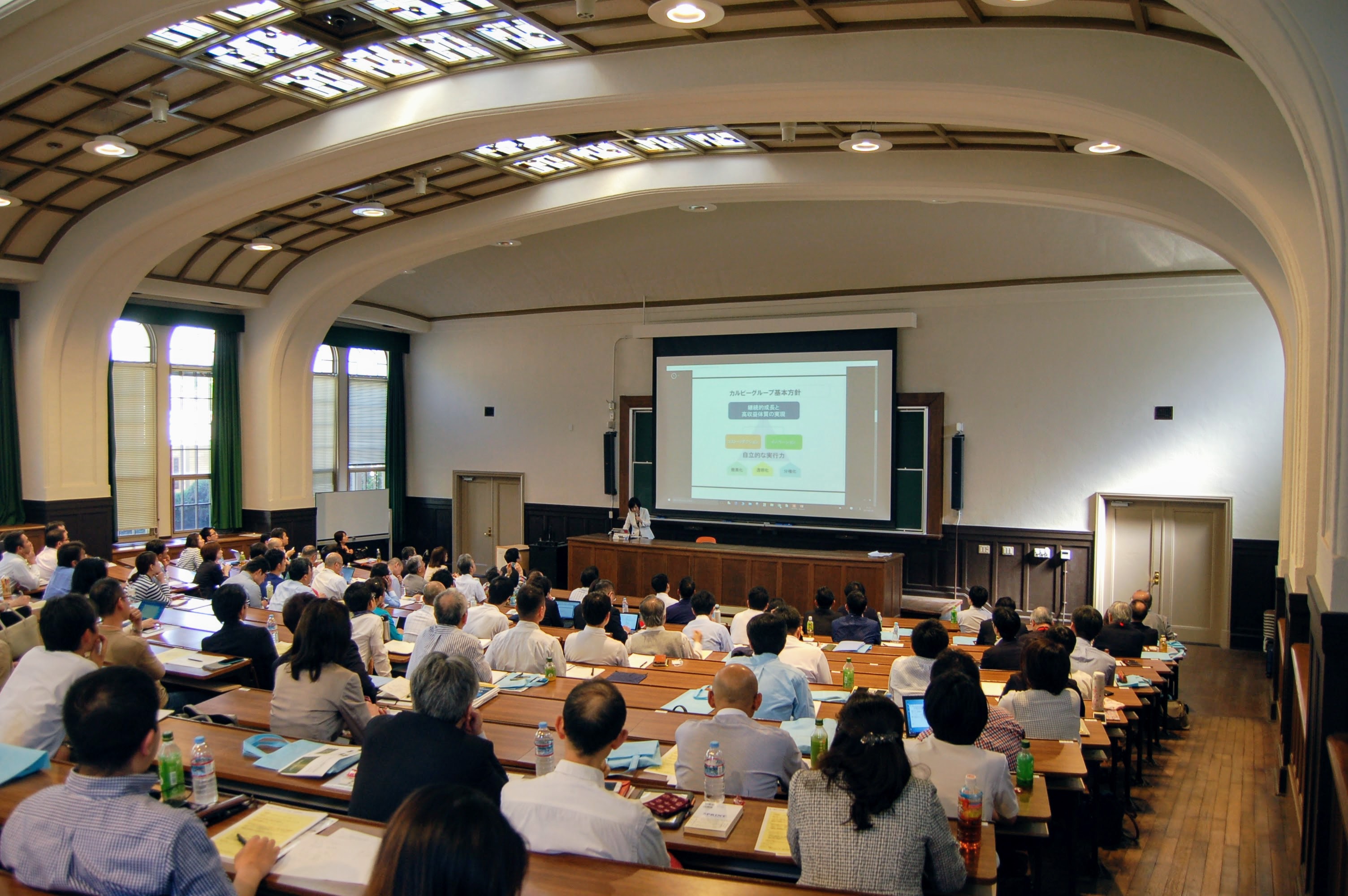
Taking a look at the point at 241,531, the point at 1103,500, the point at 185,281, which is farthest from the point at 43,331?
the point at 1103,500

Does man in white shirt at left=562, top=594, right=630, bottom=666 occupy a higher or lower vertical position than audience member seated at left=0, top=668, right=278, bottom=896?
lower

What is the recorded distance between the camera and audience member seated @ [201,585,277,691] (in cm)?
519

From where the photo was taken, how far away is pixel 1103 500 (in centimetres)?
1051

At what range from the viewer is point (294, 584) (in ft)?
25.1

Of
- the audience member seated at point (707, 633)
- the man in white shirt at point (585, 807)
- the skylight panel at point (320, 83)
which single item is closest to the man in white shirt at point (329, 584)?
the audience member seated at point (707, 633)

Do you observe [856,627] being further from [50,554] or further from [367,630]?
[50,554]

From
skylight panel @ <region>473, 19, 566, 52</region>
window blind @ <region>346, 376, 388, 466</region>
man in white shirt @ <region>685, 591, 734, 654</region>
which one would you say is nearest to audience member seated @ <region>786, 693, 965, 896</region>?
man in white shirt @ <region>685, 591, 734, 654</region>

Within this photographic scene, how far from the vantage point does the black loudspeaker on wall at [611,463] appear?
43.9 feet

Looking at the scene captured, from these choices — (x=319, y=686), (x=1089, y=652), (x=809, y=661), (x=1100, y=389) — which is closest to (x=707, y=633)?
(x=809, y=661)

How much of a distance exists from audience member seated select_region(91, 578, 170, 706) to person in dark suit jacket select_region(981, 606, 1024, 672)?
435 cm

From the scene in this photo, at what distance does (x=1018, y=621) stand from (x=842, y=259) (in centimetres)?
645

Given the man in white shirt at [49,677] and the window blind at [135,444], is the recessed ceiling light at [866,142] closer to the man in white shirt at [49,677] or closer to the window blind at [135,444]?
the man in white shirt at [49,677]

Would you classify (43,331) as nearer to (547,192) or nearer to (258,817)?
(547,192)

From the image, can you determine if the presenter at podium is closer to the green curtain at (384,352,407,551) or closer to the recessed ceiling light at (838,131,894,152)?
the green curtain at (384,352,407,551)
